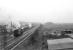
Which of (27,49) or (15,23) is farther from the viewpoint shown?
(15,23)

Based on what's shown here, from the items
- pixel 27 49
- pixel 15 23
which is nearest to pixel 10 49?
pixel 27 49

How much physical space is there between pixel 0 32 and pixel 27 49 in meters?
23.1

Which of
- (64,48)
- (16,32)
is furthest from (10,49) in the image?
(16,32)

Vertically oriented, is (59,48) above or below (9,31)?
above

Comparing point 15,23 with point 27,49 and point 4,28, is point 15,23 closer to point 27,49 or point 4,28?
point 4,28

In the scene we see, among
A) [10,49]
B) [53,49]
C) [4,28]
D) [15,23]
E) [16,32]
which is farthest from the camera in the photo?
[15,23]

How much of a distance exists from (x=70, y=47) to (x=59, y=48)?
1339mm

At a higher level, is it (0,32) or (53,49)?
(53,49)

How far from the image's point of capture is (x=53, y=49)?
962 centimetres

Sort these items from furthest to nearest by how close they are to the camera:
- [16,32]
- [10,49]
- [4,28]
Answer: [4,28] < [16,32] < [10,49]

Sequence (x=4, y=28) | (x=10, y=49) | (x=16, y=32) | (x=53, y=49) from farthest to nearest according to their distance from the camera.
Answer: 1. (x=4, y=28)
2. (x=16, y=32)
3. (x=10, y=49)
4. (x=53, y=49)

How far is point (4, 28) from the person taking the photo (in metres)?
33.2

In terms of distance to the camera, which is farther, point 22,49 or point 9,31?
point 9,31

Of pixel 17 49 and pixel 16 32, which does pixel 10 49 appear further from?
pixel 16 32
